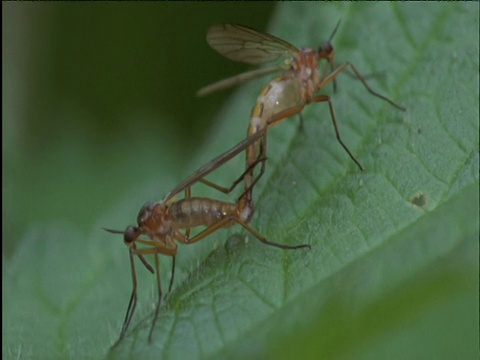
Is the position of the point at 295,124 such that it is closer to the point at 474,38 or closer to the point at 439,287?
the point at 474,38

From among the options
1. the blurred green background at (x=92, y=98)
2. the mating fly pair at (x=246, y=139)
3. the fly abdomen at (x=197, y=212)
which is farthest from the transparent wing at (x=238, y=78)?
the fly abdomen at (x=197, y=212)

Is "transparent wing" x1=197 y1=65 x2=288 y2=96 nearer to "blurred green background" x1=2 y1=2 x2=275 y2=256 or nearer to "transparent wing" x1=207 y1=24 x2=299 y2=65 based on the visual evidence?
"transparent wing" x1=207 y1=24 x2=299 y2=65

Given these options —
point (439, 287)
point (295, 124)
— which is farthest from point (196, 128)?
point (439, 287)

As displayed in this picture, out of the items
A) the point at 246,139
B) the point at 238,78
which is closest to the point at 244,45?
the point at 238,78

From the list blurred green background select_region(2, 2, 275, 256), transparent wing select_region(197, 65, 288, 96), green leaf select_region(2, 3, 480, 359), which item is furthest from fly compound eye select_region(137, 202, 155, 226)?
blurred green background select_region(2, 2, 275, 256)

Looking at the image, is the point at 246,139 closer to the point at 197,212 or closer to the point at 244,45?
the point at 197,212
